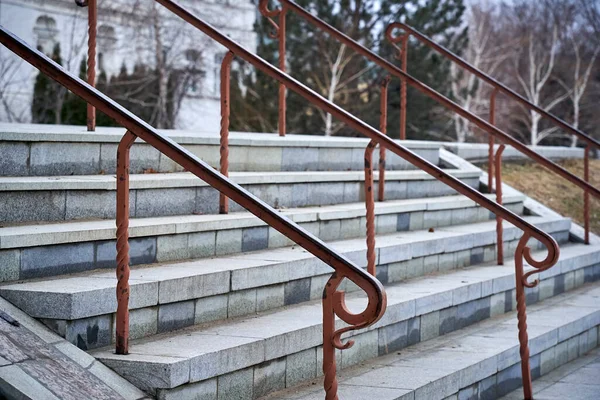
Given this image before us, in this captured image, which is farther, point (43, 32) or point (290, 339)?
point (43, 32)

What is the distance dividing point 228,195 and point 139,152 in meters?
2.45

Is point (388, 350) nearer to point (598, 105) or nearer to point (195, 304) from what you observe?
point (195, 304)

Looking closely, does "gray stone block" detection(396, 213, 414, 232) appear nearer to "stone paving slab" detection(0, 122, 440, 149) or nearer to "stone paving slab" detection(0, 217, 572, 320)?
"stone paving slab" detection(0, 217, 572, 320)

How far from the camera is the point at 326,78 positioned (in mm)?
25781

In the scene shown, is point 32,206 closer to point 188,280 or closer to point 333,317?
point 188,280

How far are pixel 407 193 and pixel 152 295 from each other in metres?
4.23

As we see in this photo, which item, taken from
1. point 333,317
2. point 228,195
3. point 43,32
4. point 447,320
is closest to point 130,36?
point 43,32

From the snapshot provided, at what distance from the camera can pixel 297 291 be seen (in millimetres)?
5227

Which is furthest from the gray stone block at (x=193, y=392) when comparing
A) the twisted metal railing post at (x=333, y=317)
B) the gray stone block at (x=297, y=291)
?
the gray stone block at (x=297, y=291)

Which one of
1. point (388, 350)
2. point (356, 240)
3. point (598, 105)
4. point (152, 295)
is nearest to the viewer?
point (152, 295)

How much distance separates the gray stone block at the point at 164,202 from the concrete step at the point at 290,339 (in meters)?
1.00

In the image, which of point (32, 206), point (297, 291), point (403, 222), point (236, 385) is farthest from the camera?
point (403, 222)

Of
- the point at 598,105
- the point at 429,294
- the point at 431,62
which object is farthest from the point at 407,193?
the point at 598,105

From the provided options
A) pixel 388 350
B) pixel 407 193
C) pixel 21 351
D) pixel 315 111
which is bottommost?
pixel 388 350
